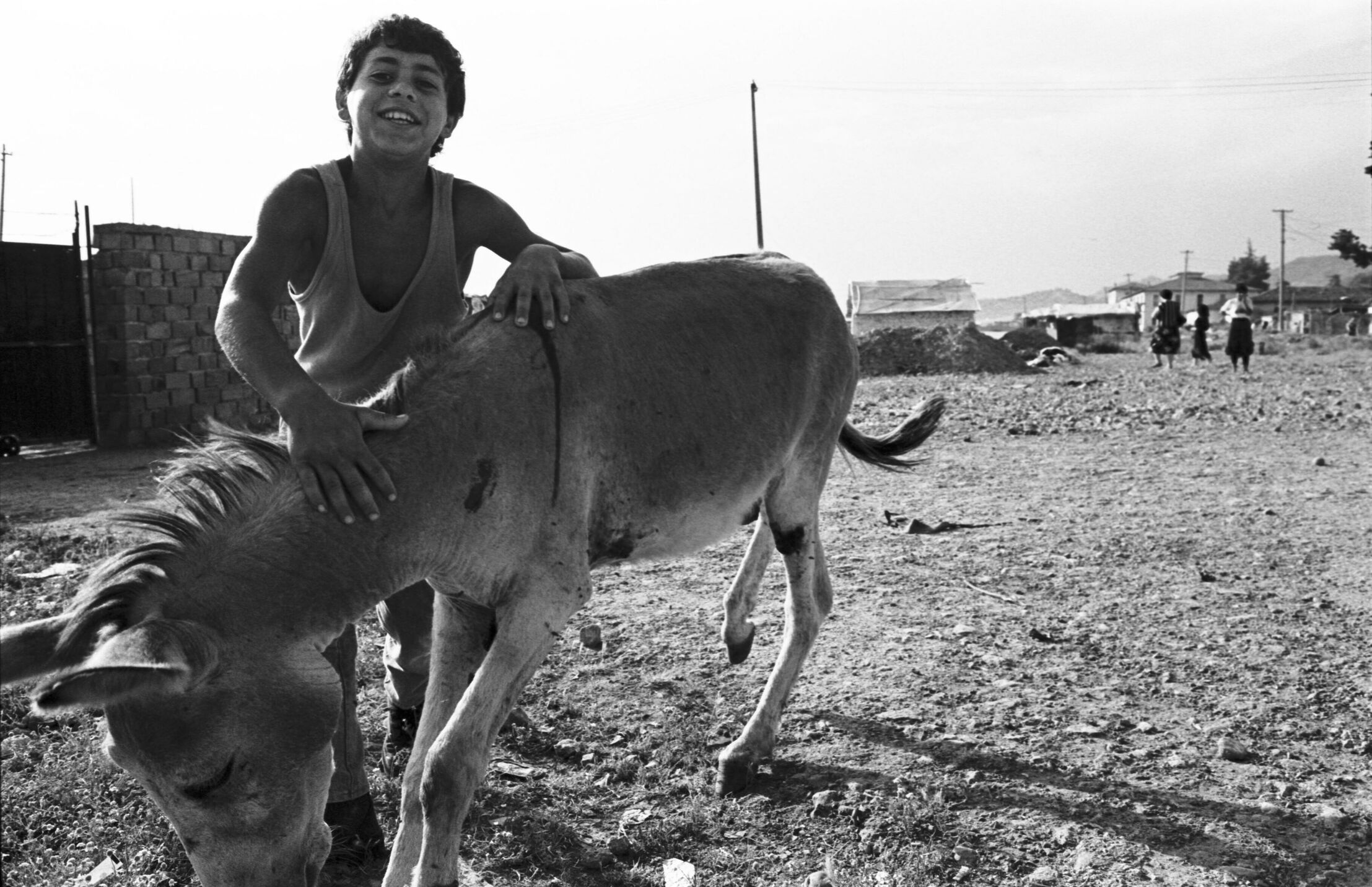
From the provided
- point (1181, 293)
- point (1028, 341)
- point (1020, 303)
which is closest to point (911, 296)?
point (1028, 341)

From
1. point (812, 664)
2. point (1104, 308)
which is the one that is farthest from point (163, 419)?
point (1104, 308)

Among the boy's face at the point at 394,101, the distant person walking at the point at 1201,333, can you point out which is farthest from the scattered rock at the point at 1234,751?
the distant person walking at the point at 1201,333

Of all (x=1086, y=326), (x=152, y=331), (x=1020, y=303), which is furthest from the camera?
(x=1020, y=303)

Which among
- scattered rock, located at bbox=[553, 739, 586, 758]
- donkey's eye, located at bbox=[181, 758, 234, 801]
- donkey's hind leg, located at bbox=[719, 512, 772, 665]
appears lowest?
scattered rock, located at bbox=[553, 739, 586, 758]

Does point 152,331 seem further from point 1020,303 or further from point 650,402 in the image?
point 1020,303

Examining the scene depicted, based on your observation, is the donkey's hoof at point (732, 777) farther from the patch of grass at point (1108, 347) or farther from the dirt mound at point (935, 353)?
the patch of grass at point (1108, 347)

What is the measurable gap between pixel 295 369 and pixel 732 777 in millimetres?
2004

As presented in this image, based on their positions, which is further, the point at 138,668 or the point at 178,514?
the point at 178,514

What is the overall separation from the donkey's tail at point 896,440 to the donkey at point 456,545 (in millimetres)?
849

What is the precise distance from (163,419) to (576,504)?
1180cm

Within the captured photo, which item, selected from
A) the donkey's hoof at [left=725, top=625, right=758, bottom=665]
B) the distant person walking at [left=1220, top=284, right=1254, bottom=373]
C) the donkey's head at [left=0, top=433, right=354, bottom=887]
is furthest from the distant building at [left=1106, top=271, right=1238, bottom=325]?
the donkey's head at [left=0, top=433, right=354, bottom=887]

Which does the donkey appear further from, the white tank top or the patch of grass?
the patch of grass

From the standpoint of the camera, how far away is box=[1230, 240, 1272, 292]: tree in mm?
109562

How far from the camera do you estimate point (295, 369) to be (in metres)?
2.64
